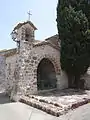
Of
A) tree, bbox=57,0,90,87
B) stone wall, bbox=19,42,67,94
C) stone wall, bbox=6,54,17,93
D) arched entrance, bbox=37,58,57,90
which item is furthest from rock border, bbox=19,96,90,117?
tree, bbox=57,0,90,87

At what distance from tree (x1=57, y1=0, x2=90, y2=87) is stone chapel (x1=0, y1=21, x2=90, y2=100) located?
81cm

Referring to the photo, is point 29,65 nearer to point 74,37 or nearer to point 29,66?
point 29,66

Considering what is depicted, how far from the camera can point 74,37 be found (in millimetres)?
13219

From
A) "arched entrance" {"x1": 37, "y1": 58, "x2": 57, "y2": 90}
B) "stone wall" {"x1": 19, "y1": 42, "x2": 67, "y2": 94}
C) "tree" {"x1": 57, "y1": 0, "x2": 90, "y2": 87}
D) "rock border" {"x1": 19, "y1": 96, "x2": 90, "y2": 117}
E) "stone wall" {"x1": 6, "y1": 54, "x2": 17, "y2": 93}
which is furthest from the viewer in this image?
"arched entrance" {"x1": 37, "y1": 58, "x2": 57, "y2": 90}

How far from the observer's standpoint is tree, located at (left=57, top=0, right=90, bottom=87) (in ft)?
43.0

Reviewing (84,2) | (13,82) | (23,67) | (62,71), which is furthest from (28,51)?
(84,2)

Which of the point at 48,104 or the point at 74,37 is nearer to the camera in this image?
the point at 48,104

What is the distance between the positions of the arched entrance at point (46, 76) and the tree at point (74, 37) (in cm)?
147

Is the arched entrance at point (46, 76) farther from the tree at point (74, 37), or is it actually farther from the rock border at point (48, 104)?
the rock border at point (48, 104)

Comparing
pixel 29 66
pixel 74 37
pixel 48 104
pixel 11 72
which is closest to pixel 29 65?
pixel 29 66

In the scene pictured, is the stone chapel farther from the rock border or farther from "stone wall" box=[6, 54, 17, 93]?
the rock border

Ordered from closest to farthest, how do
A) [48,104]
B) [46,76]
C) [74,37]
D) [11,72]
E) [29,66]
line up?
[48,104] → [29,66] → [11,72] → [74,37] → [46,76]

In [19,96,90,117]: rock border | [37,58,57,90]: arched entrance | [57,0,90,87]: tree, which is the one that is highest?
[57,0,90,87]: tree

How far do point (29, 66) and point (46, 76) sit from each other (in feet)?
12.1
